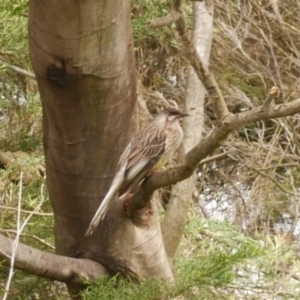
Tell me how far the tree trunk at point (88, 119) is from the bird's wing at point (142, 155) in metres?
0.03

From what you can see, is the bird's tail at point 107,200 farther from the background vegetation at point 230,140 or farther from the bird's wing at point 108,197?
the background vegetation at point 230,140

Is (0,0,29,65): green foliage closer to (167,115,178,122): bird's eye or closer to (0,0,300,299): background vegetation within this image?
(0,0,300,299): background vegetation

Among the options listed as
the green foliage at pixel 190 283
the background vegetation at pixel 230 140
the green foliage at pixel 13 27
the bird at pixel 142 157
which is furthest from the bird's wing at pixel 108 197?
the green foliage at pixel 13 27

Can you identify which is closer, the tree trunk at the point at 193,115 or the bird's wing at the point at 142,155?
the bird's wing at the point at 142,155

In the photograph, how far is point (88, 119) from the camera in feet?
3.98

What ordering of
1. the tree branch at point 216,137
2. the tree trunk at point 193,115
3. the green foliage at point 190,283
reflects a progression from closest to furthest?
1. the tree branch at point 216,137
2. the green foliage at point 190,283
3. the tree trunk at point 193,115

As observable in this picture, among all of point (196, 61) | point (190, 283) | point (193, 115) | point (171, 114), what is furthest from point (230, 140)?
point (196, 61)

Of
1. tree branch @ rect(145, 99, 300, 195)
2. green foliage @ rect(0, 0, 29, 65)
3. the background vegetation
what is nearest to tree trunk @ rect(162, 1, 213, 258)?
the background vegetation

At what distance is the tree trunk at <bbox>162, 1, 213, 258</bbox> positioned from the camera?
1.73 metres

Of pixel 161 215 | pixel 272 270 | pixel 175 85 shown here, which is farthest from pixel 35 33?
pixel 175 85

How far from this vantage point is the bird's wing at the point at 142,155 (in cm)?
127

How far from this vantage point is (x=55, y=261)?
1.27m

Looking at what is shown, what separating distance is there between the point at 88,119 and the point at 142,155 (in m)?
0.17

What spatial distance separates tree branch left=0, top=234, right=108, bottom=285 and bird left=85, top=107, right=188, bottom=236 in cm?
6
